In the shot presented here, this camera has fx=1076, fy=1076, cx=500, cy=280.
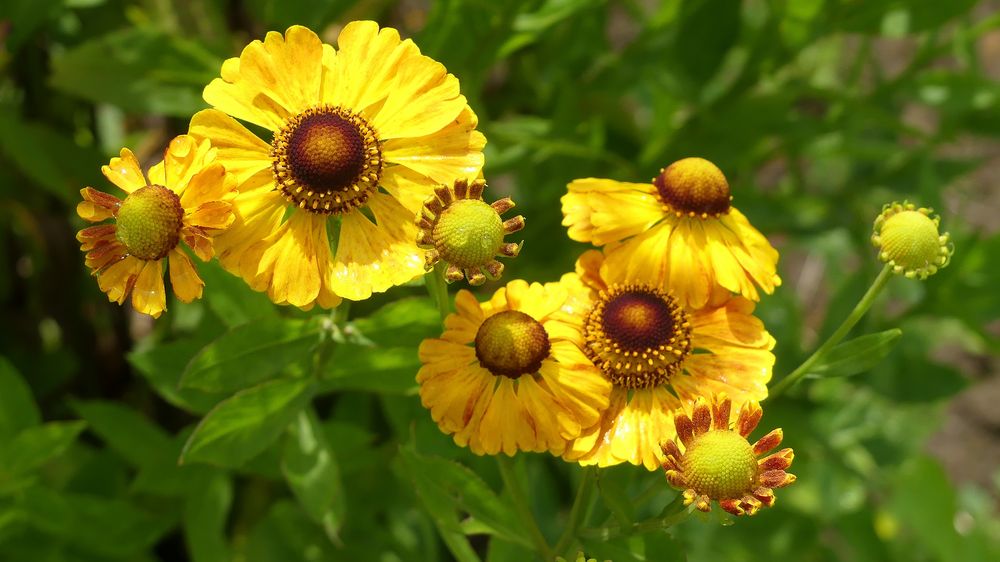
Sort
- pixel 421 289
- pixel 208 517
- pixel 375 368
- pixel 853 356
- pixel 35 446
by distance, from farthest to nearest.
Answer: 1. pixel 421 289
2. pixel 208 517
3. pixel 35 446
4. pixel 375 368
5. pixel 853 356

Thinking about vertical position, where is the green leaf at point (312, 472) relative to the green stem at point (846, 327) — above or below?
below

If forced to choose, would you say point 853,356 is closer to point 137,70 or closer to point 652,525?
point 652,525

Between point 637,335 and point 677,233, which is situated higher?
point 677,233

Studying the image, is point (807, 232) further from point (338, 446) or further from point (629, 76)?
point (338, 446)

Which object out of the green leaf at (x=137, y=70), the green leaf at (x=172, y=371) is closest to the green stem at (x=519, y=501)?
the green leaf at (x=172, y=371)

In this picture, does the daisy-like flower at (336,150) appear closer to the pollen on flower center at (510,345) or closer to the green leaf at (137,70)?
the pollen on flower center at (510,345)

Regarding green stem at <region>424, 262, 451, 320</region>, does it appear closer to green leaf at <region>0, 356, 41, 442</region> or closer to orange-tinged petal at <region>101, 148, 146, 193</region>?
orange-tinged petal at <region>101, 148, 146, 193</region>

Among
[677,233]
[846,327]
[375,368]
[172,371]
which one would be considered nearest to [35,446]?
[172,371]
